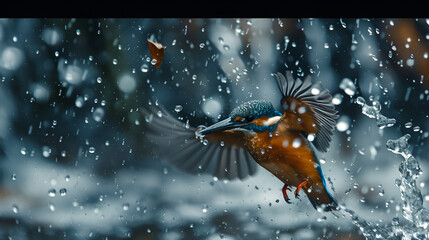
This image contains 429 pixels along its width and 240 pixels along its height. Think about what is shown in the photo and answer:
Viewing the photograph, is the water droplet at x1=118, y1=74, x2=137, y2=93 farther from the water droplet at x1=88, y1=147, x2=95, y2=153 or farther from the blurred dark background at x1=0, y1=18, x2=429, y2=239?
the water droplet at x1=88, y1=147, x2=95, y2=153

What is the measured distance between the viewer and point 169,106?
1.89 m

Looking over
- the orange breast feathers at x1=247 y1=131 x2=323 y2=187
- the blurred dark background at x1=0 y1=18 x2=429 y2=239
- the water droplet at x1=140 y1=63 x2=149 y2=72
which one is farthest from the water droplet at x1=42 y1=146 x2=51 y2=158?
the orange breast feathers at x1=247 y1=131 x2=323 y2=187

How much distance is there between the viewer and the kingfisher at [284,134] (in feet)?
2.88

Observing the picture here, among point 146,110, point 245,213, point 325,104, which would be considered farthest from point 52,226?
point 325,104

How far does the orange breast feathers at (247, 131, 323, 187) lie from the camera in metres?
0.91

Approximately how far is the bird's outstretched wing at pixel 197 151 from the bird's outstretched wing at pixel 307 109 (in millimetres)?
166

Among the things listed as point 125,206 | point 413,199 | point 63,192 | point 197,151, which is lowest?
point 413,199

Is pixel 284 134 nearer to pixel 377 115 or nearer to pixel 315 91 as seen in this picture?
pixel 315 91

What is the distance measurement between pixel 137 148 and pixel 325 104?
4.22ft

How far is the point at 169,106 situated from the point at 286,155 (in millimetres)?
1024

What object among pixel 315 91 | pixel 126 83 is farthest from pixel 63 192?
pixel 315 91

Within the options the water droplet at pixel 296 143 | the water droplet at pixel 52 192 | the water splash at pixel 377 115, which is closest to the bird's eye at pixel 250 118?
the water droplet at pixel 296 143

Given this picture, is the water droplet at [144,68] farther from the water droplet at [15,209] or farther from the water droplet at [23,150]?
the water droplet at [15,209]
